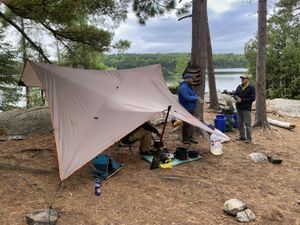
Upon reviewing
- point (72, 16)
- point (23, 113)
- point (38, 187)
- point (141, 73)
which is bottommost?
point (38, 187)

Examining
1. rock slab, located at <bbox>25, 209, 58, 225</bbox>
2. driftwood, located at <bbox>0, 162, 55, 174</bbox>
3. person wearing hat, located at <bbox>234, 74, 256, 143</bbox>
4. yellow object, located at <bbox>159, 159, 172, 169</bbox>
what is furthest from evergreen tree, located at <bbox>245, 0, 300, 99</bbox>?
rock slab, located at <bbox>25, 209, 58, 225</bbox>

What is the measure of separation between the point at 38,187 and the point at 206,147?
10.8ft

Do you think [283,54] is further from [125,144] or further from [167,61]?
[167,61]

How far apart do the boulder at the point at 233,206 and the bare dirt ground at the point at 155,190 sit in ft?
0.28

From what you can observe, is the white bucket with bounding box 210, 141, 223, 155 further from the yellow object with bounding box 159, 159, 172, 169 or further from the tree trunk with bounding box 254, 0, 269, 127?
the tree trunk with bounding box 254, 0, 269, 127

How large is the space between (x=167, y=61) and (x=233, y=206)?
28025 mm

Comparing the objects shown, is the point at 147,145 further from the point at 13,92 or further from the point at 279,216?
the point at 13,92

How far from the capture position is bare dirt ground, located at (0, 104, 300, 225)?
3914 mm

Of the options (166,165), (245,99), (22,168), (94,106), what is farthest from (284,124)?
(22,168)

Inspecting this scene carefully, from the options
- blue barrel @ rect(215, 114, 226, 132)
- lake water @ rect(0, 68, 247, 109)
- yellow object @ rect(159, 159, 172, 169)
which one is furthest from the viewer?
lake water @ rect(0, 68, 247, 109)

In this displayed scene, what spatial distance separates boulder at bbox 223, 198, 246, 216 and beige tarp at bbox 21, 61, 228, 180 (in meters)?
1.56

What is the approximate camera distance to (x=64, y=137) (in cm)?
449

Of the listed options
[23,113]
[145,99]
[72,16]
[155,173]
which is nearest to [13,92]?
[23,113]

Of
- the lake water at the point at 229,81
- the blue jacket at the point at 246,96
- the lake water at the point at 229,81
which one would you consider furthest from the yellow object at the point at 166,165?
the lake water at the point at 229,81
